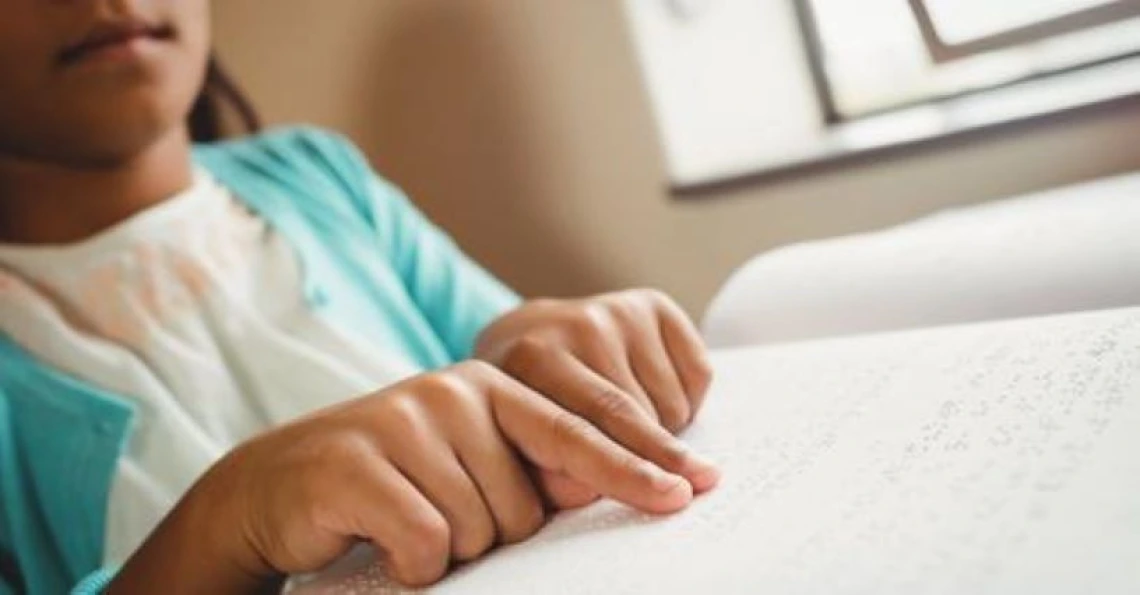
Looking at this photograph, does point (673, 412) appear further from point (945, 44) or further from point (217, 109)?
point (217, 109)

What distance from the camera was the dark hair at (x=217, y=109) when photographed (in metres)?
1.05

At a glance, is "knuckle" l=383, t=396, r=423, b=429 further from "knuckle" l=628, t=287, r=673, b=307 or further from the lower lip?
the lower lip

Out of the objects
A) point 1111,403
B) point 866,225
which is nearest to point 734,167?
point 866,225

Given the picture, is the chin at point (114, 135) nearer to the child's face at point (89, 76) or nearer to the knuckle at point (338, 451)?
the child's face at point (89, 76)

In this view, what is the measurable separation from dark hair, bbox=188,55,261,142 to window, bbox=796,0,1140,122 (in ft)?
1.69

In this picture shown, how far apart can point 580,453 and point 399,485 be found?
67 millimetres

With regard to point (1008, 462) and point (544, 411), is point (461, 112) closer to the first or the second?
point (544, 411)

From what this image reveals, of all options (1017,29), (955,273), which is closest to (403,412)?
(955,273)

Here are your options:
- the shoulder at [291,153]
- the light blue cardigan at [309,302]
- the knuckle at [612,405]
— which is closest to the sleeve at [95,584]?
the light blue cardigan at [309,302]

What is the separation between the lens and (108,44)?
68 cm

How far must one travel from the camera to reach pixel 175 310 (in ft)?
2.34

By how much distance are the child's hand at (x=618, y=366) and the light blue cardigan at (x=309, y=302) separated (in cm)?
20

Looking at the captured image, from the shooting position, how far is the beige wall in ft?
2.74

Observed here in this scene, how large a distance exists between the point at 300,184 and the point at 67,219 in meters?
0.17
